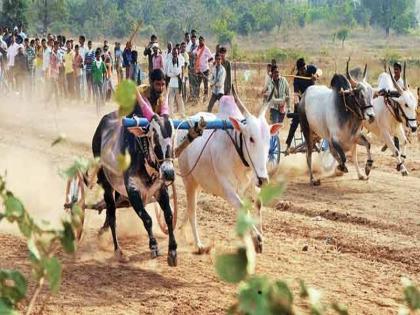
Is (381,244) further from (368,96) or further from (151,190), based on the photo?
(368,96)

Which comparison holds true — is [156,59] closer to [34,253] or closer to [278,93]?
[278,93]

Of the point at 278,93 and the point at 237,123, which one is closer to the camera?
the point at 237,123

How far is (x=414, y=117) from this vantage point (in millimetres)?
13469

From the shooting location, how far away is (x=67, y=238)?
221 centimetres

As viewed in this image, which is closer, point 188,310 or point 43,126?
point 188,310

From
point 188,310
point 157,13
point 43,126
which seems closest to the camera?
point 188,310

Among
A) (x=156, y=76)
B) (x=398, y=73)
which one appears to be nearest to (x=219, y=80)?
(x=398, y=73)

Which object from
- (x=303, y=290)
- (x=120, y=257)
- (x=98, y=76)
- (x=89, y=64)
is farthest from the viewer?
(x=89, y=64)

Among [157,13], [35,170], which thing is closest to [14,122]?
[35,170]

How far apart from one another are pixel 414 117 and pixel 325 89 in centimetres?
151

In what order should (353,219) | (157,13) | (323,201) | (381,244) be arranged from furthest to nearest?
(157,13) < (323,201) < (353,219) < (381,244)

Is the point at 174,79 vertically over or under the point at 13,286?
under

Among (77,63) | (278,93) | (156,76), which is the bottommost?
(77,63)

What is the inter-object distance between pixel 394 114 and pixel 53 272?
12058mm
